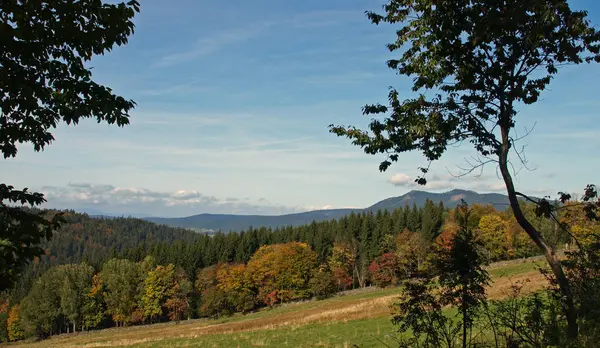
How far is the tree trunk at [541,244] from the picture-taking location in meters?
7.23

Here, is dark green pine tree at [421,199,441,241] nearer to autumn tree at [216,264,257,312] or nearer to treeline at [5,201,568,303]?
treeline at [5,201,568,303]

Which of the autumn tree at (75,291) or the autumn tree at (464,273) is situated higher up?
the autumn tree at (464,273)

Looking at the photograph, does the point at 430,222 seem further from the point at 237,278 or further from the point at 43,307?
the point at 43,307

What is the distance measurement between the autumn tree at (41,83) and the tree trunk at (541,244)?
7.26 meters

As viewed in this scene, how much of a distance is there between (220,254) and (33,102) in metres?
104

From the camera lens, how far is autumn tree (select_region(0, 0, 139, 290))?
4484 mm

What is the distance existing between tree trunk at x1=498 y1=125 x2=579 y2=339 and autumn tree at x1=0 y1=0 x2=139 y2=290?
726 cm

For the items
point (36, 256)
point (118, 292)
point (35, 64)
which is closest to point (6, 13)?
point (35, 64)

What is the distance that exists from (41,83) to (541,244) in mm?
8930

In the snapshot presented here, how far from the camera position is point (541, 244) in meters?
8.05

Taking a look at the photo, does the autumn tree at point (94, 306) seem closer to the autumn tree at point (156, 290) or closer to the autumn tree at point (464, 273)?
the autumn tree at point (156, 290)

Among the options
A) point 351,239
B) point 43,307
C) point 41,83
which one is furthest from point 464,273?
point 43,307

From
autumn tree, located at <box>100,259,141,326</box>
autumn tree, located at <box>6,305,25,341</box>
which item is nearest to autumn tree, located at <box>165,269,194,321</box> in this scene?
autumn tree, located at <box>100,259,141,326</box>

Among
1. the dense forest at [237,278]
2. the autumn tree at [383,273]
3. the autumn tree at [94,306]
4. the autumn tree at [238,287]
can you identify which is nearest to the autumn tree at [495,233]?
the dense forest at [237,278]
